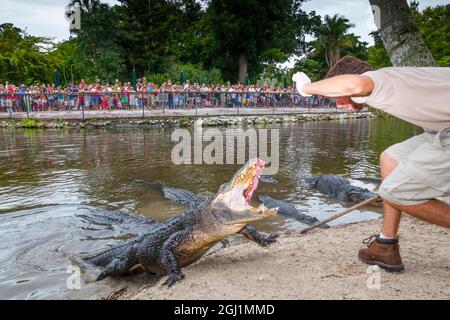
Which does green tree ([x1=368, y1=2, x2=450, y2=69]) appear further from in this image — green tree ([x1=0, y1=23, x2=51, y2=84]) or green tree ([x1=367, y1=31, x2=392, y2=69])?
green tree ([x1=0, y1=23, x2=51, y2=84])

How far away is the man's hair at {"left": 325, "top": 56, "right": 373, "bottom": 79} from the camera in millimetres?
2645

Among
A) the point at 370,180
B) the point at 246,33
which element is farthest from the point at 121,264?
the point at 246,33

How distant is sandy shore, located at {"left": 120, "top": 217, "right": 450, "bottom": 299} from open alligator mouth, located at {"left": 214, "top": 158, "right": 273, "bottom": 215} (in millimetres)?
482

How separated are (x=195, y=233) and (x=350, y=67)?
6.07 ft

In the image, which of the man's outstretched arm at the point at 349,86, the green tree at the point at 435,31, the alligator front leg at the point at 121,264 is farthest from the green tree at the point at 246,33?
the man's outstretched arm at the point at 349,86

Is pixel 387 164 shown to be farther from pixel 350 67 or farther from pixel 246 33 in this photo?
pixel 246 33

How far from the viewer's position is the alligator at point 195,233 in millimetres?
3121

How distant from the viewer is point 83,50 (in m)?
33.6

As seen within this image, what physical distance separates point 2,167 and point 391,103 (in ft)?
30.9

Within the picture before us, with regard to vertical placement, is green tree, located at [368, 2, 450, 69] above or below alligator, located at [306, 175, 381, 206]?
above

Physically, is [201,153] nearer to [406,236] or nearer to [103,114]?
[406,236]

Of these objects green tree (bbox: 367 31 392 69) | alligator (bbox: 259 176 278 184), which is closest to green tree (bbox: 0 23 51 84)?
alligator (bbox: 259 176 278 184)

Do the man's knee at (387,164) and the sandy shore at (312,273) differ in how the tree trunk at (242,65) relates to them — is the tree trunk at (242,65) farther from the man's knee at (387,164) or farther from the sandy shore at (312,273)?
the man's knee at (387,164)
